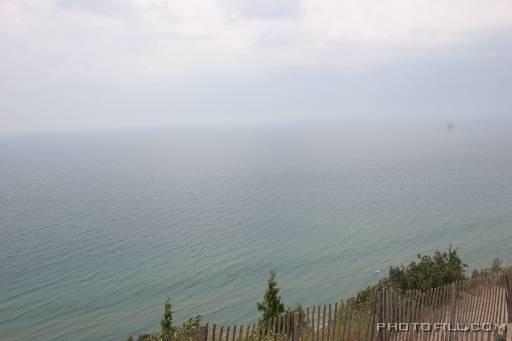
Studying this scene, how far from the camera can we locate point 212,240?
49.8 m

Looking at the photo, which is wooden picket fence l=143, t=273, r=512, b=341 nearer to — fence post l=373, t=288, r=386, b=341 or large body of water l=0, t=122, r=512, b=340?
fence post l=373, t=288, r=386, b=341

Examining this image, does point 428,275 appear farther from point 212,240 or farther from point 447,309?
point 212,240

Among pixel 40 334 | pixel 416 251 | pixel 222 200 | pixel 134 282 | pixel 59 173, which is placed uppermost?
pixel 59 173

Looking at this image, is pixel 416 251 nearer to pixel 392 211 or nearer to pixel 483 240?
pixel 483 240

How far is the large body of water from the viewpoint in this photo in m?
34.1

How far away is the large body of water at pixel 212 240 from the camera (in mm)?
34062

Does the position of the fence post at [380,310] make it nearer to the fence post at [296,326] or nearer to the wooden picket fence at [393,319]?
the wooden picket fence at [393,319]

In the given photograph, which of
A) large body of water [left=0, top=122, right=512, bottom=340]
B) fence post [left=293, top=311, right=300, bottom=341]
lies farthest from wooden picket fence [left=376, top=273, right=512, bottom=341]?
large body of water [left=0, top=122, right=512, bottom=340]

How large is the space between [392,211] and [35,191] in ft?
240

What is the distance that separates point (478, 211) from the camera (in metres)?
61.2

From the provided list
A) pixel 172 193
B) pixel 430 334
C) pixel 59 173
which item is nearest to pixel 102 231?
pixel 172 193

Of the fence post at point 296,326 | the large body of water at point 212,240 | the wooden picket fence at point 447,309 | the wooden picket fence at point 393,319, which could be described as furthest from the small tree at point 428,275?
the large body of water at point 212,240

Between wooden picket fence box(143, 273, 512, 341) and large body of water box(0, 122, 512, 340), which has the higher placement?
large body of water box(0, 122, 512, 340)

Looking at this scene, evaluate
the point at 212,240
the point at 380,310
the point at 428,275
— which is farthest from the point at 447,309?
the point at 212,240
